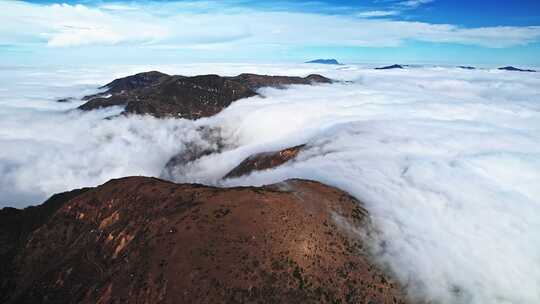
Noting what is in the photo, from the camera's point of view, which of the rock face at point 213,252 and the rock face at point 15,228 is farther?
the rock face at point 15,228

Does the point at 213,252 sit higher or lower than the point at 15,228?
higher

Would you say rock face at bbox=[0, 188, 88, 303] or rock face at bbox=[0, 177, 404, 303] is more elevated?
rock face at bbox=[0, 177, 404, 303]

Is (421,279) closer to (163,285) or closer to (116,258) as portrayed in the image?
(163,285)

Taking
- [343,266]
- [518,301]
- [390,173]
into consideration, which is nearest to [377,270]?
[343,266]

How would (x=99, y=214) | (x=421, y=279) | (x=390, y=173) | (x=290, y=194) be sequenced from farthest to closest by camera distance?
(x=390, y=173), (x=99, y=214), (x=290, y=194), (x=421, y=279)

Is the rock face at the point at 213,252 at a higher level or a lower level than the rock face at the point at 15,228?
higher

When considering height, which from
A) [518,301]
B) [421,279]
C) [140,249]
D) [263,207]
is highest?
[263,207]

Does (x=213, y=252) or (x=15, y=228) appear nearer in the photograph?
(x=213, y=252)

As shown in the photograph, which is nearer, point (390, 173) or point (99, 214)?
point (99, 214)
